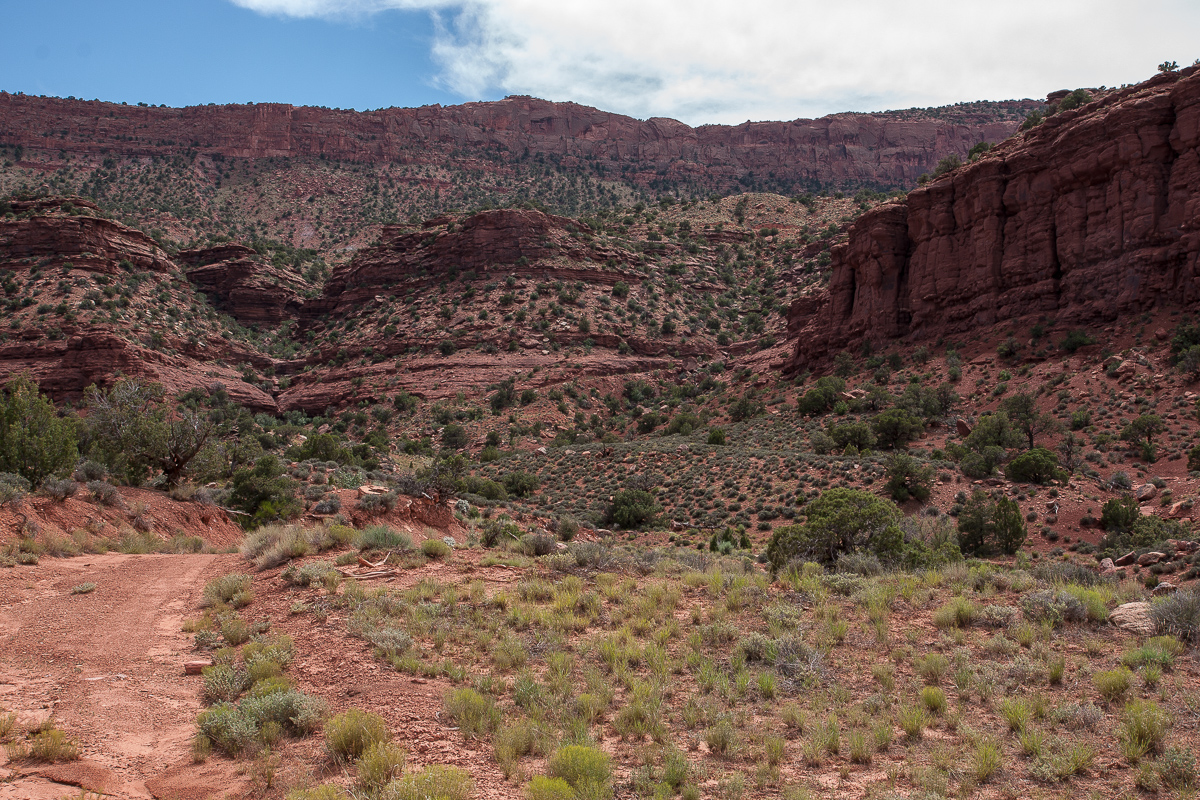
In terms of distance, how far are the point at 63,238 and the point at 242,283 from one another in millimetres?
14035

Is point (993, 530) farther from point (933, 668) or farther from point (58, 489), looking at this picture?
point (58, 489)

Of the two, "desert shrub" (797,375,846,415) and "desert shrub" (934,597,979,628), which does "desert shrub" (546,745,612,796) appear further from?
"desert shrub" (797,375,846,415)

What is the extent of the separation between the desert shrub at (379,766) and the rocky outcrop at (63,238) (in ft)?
208

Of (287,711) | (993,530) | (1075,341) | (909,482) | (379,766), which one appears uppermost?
(1075,341)

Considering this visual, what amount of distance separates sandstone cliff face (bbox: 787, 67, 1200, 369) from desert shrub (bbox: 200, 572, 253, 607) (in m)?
41.8

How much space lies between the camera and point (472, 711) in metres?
5.83

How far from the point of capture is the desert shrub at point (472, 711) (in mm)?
5660

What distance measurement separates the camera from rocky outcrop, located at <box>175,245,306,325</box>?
6284 cm

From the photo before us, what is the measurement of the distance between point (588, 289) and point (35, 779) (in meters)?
57.9

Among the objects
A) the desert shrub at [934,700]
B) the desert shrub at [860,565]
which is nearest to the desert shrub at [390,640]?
the desert shrub at [934,700]

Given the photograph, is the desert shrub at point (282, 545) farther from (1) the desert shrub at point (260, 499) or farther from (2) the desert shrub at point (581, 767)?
(2) the desert shrub at point (581, 767)

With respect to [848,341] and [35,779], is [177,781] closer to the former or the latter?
[35,779]

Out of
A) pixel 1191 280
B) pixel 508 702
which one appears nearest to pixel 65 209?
pixel 508 702

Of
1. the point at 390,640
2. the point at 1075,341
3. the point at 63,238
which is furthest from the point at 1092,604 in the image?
the point at 63,238
